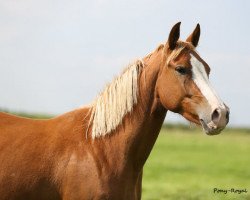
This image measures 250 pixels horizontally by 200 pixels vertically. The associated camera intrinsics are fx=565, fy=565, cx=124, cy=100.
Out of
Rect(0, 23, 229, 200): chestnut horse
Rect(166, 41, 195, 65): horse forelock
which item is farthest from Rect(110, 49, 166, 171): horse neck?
Rect(166, 41, 195, 65): horse forelock

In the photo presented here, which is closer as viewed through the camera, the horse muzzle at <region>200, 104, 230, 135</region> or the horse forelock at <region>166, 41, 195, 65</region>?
the horse muzzle at <region>200, 104, 230, 135</region>

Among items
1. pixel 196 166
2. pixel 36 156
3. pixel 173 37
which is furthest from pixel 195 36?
pixel 196 166

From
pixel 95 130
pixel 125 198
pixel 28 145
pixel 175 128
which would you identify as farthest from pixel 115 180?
pixel 175 128

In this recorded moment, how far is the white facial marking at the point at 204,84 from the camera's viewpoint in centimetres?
502

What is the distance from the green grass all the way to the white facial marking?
293cm

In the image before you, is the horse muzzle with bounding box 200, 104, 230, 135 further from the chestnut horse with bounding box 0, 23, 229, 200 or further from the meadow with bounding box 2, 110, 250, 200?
the meadow with bounding box 2, 110, 250, 200

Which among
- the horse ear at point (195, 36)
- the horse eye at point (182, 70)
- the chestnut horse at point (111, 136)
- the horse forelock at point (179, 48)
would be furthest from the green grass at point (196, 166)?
the horse eye at point (182, 70)

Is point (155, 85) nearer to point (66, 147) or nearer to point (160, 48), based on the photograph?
point (160, 48)

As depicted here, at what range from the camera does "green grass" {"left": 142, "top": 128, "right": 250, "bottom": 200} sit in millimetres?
11414

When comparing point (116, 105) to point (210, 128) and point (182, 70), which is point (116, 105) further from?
point (210, 128)

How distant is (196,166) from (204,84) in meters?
24.1

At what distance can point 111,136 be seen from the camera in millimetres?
5586

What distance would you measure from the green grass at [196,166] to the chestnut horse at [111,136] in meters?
2.71

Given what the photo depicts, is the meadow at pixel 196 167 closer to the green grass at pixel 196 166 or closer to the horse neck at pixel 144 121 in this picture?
the green grass at pixel 196 166
